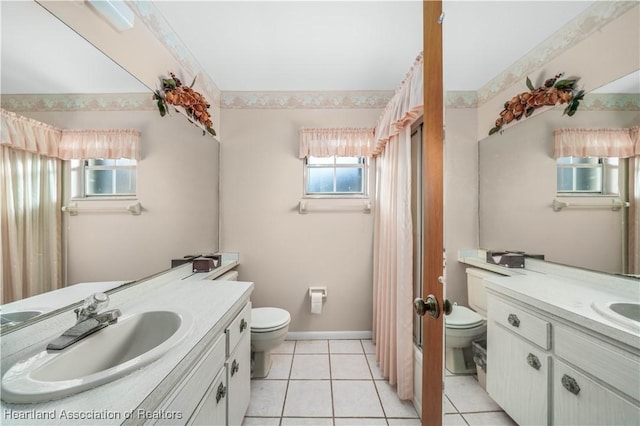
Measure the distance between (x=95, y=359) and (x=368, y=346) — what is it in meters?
2.14

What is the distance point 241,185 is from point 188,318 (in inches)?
66.7

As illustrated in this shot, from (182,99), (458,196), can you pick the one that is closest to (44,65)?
(182,99)

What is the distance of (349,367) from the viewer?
79.4 inches

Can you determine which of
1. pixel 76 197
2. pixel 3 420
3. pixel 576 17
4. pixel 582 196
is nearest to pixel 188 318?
pixel 3 420

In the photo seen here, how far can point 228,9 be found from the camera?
155cm

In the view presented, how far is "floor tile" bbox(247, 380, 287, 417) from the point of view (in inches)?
61.9

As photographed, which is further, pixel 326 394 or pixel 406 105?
pixel 326 394

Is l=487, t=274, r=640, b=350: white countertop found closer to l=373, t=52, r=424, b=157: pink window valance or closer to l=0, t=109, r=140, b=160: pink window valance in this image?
l=373, t=52, r=424, b=157: pink window valance

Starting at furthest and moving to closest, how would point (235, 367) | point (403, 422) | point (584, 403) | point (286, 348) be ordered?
point (286, 348), point (403, 422), point (235, 367), point (584, 403)

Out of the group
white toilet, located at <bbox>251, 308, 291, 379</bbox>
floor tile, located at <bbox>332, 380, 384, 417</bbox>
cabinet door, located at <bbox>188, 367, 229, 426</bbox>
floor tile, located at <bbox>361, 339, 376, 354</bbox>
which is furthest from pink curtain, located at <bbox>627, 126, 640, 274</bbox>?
floor tile, located at <bbox>361, 339, 376, 354</bbox>

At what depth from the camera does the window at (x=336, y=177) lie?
2.56m

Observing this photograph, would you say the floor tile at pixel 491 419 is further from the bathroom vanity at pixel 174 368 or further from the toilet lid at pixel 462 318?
the bathroom vanity at pixel 174 368

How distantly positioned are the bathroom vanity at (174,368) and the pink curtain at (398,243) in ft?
3.47

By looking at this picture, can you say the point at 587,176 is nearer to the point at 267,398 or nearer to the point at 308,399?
the point at 308,399
